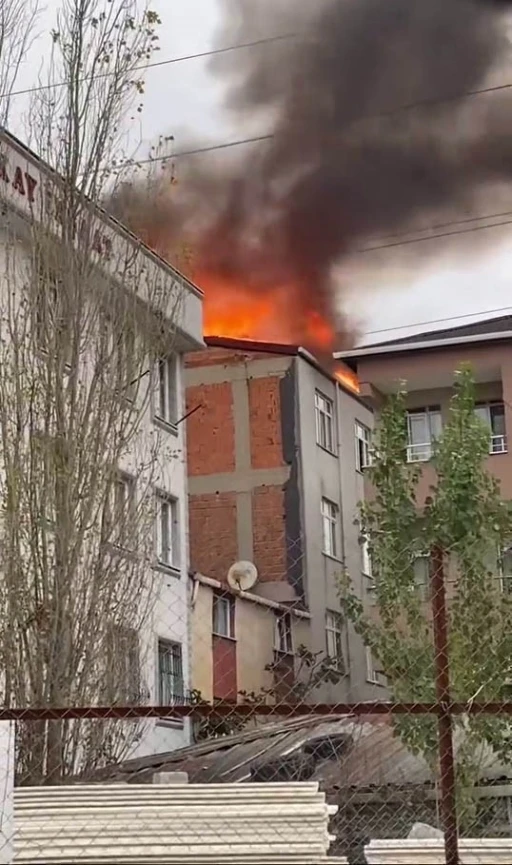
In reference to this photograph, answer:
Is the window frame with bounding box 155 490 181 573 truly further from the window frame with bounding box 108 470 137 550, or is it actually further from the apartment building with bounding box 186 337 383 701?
the window frame with bounding box 108 470 137 550

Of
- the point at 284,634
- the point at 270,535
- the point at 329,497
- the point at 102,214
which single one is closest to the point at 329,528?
the point at 329,497

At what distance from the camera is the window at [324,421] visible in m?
22.2

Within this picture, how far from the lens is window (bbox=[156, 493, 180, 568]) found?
17.3 meters

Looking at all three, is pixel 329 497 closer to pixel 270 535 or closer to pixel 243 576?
pixel 270 535

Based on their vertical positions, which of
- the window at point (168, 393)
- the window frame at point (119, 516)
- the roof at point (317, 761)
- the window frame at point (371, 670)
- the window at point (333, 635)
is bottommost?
the roof at point (317, 761)

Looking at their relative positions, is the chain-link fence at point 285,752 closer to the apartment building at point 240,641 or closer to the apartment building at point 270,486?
the apartment building at point 240,641

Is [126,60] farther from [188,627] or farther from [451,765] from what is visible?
[188,627]

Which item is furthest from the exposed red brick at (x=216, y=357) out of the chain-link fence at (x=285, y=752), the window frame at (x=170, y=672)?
the window frame at (x=170, y=672)

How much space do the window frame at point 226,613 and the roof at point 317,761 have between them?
7001 mm

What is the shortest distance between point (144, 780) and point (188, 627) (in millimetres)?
8876

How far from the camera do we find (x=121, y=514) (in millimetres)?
9492

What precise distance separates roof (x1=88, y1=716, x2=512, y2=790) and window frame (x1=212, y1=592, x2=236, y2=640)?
23.0 ft

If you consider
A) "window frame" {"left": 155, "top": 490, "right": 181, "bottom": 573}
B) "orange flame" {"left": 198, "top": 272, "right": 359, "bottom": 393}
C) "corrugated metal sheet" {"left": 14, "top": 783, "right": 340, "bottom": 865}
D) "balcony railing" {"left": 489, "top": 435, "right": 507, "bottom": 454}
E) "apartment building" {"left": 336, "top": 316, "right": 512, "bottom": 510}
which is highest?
"orange flame" {"left": 198, "top": 272, "right": 359, "bottom": 393}

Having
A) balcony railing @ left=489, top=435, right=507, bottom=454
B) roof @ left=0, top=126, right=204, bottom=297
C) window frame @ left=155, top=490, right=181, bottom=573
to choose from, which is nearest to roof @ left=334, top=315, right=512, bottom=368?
balcony railing @ left=489, top=435, right=507, bottom=454
